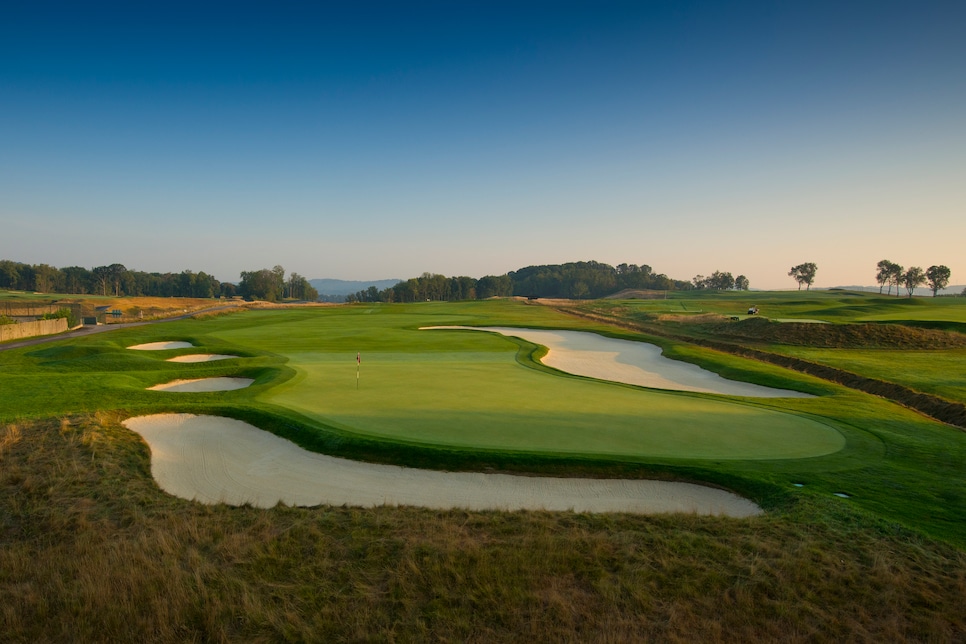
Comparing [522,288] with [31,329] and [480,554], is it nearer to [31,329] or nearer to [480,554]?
[31,329]

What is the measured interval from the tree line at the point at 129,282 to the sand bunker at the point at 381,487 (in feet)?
480

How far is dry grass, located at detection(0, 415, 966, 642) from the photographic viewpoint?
4957 mm

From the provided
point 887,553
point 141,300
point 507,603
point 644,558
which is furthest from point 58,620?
point 141,300

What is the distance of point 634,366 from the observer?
25.1m

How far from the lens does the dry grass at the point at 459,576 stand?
16.3 feet

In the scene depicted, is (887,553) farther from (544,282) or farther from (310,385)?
(544,282)

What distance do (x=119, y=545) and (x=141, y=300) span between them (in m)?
98.4

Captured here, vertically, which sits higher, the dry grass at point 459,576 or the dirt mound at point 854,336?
the dirt mound at point 854,336

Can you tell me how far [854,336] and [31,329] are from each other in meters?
59.2

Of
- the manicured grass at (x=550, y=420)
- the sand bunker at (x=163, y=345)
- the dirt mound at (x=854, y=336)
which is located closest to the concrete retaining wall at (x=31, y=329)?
the sand bunker at (x=163, y=345)

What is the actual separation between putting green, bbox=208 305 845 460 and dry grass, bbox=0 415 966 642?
11.3 ft

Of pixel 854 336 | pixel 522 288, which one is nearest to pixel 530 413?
pixel 854 336

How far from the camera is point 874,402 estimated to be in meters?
15.9

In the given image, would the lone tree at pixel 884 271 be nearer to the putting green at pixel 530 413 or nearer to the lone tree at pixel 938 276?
the lone tree at pixel 938 276
